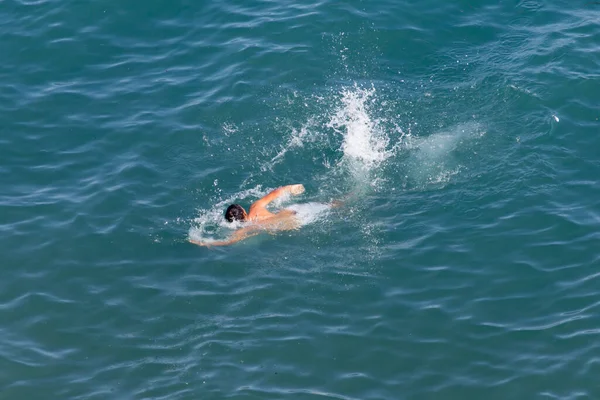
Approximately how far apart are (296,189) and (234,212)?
4.98 feet

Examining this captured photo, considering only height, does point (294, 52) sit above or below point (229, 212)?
above

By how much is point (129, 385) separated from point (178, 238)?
3644 millimetres

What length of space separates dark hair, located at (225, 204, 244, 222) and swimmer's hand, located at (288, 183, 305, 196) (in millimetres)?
1169

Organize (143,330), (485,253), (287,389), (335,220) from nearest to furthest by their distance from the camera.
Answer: (287,389) → (143,330) → (485,253) → (335,220)

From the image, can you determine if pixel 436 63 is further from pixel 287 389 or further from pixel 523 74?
pixel 287 389

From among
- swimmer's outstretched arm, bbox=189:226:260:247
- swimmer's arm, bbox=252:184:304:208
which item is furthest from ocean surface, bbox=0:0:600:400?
swimmer's arm, bbox=252:184:304:208

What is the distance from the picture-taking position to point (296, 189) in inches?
625

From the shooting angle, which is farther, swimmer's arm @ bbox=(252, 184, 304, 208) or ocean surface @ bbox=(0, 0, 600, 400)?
swimmer's arm @ bbox=(252, 184, 304, 208)

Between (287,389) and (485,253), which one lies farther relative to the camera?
(485,253)

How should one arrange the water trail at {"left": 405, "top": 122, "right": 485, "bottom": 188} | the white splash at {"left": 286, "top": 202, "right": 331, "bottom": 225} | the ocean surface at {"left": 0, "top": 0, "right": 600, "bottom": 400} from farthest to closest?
the water trail at {"left": 405, "top": 122, "right": 485, "bottom": 188} → the white splash at {"left": 286, "top": 202, "right": 331, "bottom": 225} → the ocean surface at {"left": 0, "top": 0, "right": 600, "bottom": 400}

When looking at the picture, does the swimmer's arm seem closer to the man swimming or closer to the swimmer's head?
the man swimming

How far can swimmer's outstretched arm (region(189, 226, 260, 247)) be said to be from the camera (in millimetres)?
15195

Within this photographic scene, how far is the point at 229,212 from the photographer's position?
49.4 ft

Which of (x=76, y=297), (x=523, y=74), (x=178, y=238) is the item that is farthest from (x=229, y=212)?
(x=523, y=74)
